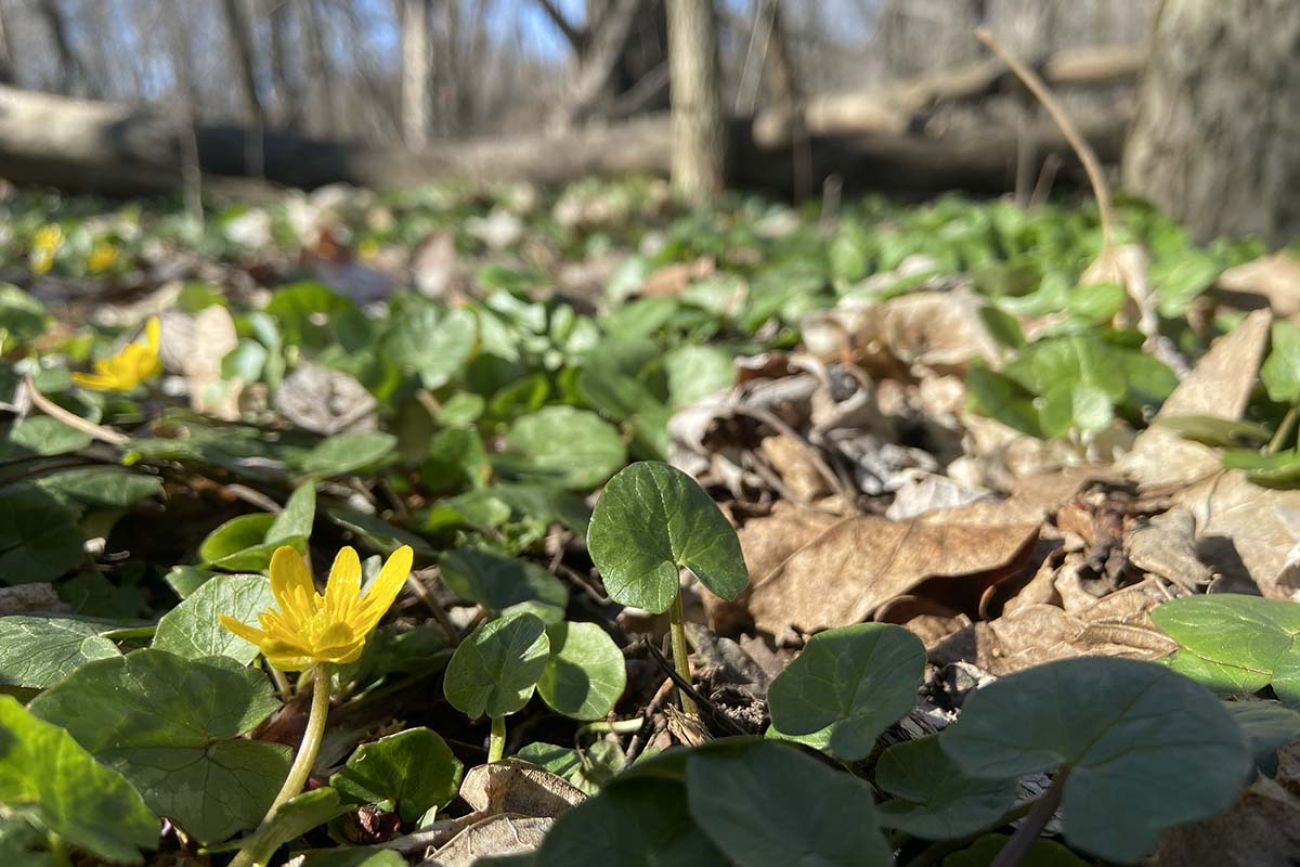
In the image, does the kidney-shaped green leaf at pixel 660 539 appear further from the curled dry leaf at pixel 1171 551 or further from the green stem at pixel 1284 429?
the green stem at pixel 1284 429

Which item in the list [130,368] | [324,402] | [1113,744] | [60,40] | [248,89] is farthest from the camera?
[60,40]

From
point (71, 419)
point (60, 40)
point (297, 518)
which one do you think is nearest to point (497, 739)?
point (297, 518)

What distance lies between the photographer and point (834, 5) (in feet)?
63.2

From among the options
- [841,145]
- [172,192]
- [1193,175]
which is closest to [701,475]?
[1193,175]

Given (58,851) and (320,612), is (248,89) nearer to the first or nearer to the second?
(320,612)

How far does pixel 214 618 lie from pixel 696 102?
5149 millimetres

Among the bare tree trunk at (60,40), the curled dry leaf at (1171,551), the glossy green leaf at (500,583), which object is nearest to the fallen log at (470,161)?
the curled dry leaf at (1171,551)

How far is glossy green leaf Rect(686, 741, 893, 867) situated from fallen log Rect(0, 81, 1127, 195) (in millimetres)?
6425

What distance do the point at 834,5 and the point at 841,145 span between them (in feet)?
46.5

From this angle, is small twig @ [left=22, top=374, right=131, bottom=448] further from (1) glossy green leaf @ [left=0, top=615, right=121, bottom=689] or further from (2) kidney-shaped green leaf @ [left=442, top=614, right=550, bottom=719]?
(2) kidney-shaped green leaf @ [left=442, top=614, right=550, bottom=719]

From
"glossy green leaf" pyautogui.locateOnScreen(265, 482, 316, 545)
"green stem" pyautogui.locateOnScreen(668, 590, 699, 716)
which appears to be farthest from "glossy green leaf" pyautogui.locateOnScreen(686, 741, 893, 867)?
"glossy green leaf" pyautogui.locateOnScreen(265, 482, 316, 545)

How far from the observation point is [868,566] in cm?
125

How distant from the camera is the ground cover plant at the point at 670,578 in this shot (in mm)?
701

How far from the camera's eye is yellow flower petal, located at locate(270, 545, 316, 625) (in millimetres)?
845
